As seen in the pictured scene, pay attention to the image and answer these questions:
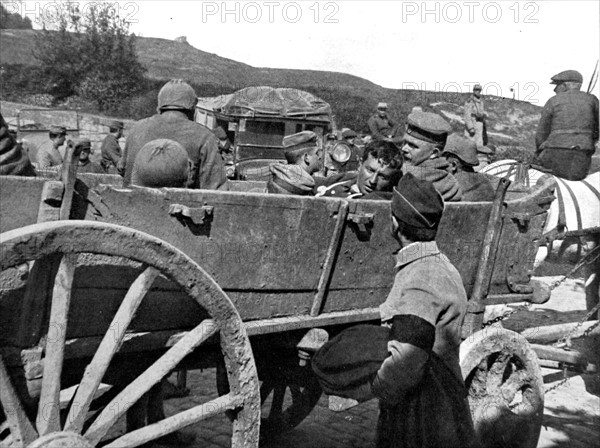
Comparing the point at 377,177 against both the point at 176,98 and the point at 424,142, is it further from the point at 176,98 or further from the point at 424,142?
the point at 176,98

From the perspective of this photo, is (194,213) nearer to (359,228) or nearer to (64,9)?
(359,228)

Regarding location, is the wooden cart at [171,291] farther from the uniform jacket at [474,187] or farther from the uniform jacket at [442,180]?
the uniform jacket at [474,187]

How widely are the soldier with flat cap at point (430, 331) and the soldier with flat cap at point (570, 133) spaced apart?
208 inches

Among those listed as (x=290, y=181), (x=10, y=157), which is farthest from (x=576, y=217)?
(x=10, y=157)

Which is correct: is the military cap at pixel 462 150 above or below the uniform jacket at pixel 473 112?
above

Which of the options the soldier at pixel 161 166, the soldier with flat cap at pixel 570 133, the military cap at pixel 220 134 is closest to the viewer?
the soldier at pixel 161 166

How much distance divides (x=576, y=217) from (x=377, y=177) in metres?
3.45

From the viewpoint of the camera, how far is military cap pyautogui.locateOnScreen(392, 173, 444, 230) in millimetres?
2916

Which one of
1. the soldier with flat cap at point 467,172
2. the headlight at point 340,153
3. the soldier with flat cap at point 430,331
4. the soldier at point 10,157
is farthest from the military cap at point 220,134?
the soldier with flat cap at point 430,331

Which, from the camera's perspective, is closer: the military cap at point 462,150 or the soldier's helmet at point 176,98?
the soldier's helmet at point 176,98

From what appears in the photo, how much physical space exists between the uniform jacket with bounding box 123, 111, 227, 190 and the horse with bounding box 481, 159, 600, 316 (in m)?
3.55

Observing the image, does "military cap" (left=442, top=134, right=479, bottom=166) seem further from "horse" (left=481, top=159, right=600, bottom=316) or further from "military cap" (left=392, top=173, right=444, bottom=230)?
"military cap" (left=392, top=173, right=444, bottom=230)

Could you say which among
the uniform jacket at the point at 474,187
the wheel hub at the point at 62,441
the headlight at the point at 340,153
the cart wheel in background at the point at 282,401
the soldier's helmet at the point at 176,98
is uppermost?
the soldier's helmet at the point at 176,98

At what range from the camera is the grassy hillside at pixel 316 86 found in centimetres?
2108
